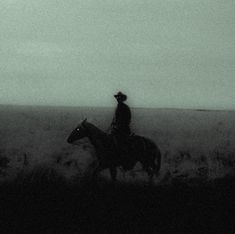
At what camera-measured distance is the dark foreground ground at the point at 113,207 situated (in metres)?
11.8

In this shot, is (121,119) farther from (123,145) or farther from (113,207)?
(113,207)

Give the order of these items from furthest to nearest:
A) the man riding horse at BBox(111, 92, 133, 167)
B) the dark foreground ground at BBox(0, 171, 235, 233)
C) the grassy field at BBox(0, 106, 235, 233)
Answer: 1. the man riding horse at BBox(111, 92, 133, 167)
2. the grassy field at BBox(0, 106, 235, 233)
3. the dark foreground ground at BBox(0, 171, 235, 233)

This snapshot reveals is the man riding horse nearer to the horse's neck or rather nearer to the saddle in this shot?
the saddle

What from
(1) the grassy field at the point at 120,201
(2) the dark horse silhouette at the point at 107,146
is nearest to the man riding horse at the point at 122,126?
(2) the dark horse silhouette at the point at 107,146

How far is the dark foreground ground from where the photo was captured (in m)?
11.8

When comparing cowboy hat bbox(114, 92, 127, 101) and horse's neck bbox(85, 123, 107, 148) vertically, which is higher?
cowboy hat bbox(114, 92, 127, 101)

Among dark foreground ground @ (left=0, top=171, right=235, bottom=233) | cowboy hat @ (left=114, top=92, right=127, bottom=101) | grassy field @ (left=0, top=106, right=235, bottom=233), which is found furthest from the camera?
cowboy hat @ (left=114, top=92, right=127, bottom=101)

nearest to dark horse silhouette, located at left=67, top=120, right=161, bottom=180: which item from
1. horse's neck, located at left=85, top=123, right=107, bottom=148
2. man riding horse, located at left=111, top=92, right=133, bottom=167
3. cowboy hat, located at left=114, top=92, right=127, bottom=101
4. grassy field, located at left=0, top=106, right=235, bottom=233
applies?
horse's neck, located at left=85, top=123, right=107, bottom=148

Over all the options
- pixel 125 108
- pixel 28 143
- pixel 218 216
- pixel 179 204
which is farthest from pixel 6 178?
pixel 28 143

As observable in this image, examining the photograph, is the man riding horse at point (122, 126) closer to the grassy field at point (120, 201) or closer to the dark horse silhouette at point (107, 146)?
the dark horse silhouette at point (107, 146)

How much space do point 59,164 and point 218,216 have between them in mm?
12354

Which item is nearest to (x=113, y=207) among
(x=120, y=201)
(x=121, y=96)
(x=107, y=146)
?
(x=120, y=201)

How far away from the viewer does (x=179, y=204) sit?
48.0ft

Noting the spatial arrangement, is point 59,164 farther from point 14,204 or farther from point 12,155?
point 14,204
